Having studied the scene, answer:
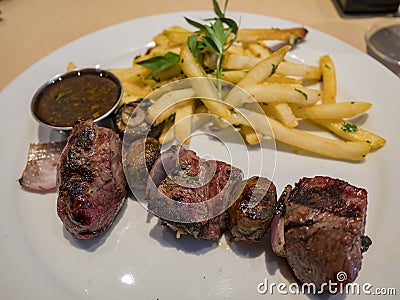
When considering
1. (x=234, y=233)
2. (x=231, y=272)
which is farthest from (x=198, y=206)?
(x=231, y=272)

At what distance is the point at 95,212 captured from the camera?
265cm

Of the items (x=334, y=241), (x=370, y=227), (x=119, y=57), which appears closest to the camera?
(x=334, y=241)

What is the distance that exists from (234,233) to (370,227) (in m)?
1.13

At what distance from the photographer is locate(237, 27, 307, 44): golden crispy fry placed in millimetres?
4055

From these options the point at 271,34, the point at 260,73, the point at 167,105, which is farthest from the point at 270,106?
the point at 271,34

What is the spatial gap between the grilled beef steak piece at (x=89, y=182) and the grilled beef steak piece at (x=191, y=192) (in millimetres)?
326

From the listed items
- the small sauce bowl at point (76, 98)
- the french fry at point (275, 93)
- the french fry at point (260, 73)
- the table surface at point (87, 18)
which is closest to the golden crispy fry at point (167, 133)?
the small sauce bowl at point (76, 98)

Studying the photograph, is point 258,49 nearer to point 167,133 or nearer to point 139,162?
point 167,133

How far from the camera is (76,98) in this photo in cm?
368

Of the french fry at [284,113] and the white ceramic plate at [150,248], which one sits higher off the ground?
the french fry at [284,113]

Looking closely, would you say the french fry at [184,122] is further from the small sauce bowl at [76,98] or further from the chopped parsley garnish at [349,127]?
the chopped parsley garnish at [349,127]

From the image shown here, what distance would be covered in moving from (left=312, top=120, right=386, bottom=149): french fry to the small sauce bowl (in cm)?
204

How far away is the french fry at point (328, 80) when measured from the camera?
3721mm

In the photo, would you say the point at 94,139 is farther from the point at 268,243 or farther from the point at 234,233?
the point at 268,243
